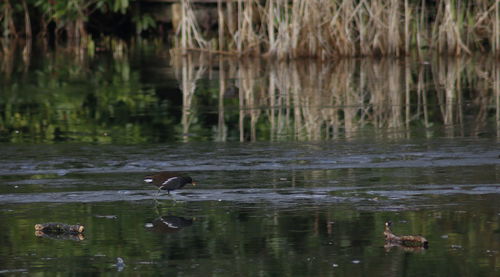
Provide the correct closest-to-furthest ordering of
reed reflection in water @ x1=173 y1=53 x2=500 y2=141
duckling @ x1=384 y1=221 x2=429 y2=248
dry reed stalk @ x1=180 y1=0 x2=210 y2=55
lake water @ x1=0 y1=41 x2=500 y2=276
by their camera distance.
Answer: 1. lake water @ x1=0 y1=41 x2=500 y2=276
2. duckling @ x1=384 y1=221 x2=429 y2=248
3. reed reflection in water @ x1=173 y1=53 x2=500 y2=141
4. dry reed stalk @ x1=180 y1=0 x2=210 y2=55

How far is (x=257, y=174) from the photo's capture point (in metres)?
10.8

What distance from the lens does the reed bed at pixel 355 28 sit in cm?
2269

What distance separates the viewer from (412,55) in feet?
80.6

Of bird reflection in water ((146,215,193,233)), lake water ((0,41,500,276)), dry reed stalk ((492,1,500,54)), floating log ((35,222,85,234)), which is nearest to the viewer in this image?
lake water ((0,41,500,276))

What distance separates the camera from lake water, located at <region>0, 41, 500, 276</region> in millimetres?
7711

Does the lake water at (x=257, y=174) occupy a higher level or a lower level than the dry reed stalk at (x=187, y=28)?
lower

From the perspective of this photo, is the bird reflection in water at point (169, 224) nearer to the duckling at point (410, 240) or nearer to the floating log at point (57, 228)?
the floating log at point (57, 228)

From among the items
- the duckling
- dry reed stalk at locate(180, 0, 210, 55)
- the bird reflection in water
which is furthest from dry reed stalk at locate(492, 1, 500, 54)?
the duckling

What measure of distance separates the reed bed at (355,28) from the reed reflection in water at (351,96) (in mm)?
409

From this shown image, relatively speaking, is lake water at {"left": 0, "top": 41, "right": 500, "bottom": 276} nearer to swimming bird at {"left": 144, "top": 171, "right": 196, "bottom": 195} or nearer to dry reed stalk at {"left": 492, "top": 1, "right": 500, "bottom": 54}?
swimming bird at {"left": 144, "top": 171, "right": 196, "bottom": 195}

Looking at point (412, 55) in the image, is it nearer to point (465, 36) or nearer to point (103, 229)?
point (465, 36)

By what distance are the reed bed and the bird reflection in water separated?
13.9 meters

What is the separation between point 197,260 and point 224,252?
27cm

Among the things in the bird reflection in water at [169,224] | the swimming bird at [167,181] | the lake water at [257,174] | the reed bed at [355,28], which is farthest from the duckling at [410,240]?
the reed bed at [355,28]
